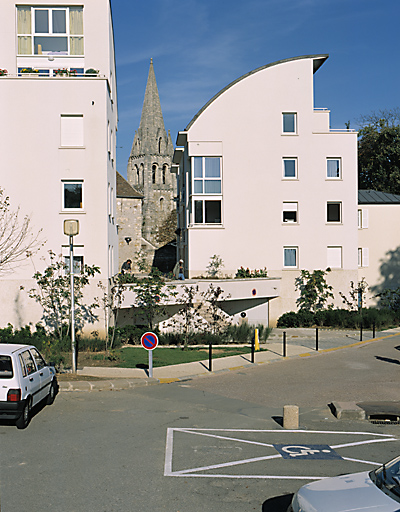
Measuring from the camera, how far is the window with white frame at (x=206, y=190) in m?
34.9

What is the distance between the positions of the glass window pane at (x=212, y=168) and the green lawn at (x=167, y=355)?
48.2ft

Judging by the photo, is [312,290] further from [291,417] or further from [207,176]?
[291,417]

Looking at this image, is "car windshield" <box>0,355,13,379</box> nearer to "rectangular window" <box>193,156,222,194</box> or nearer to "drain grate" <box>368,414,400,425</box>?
"drain grate" <box>368,414,400,425</box>

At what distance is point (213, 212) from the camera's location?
35.1m

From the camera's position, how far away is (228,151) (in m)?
34.9

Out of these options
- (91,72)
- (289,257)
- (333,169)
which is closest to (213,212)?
(289,257)

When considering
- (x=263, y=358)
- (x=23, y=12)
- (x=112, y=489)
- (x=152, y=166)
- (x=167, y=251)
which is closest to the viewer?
(x=112, y=489)

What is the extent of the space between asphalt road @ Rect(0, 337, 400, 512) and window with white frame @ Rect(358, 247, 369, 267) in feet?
76.0

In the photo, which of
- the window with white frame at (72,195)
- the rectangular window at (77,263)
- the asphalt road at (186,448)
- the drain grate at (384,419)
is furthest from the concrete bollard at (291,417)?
the window with white frame at (72,195)

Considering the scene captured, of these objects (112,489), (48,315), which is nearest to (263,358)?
(48,315)

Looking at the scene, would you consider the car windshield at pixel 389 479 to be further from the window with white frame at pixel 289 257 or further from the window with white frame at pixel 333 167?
the window with white frame at pixel 333 167

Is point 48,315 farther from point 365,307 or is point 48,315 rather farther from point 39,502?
point 365,307

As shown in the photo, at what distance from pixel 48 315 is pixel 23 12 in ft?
44.9

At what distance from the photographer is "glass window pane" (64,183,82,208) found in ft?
78.7
